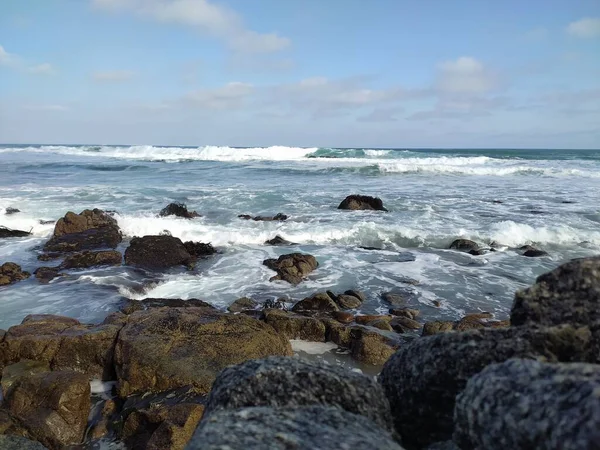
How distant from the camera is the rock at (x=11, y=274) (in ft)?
32.3

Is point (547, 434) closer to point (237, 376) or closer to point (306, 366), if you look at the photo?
point (306, 366)

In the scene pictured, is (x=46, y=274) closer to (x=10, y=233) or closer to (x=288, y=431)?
(x=10, y=233)

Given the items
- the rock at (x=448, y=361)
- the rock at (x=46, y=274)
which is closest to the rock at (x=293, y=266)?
the rock at (x=46, y=274)

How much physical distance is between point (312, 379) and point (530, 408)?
1158mm

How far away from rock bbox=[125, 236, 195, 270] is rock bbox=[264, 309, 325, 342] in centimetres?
516

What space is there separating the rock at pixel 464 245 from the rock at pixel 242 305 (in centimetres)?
721

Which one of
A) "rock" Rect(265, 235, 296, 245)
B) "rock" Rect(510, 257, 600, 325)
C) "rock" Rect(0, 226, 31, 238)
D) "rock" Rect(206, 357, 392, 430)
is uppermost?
"rock" Rect(510, 257, 600, 325)

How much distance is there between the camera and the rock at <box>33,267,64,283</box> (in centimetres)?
1011

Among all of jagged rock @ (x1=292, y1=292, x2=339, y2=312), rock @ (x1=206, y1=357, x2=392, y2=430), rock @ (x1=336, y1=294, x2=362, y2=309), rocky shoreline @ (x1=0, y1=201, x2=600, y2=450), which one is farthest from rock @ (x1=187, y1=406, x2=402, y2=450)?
rock @ (x1=336, y1=294, x2=362, y2=309)

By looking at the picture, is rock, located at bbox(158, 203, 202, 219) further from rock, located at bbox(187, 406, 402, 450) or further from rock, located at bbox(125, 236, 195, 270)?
rock, located at bbox(187, 406, 402, 450)

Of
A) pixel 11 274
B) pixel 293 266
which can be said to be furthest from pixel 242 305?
pixel 11 274

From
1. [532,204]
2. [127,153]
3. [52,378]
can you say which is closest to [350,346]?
[52,378]

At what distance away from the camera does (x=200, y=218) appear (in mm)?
16922

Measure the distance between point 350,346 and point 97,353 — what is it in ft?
12.0
